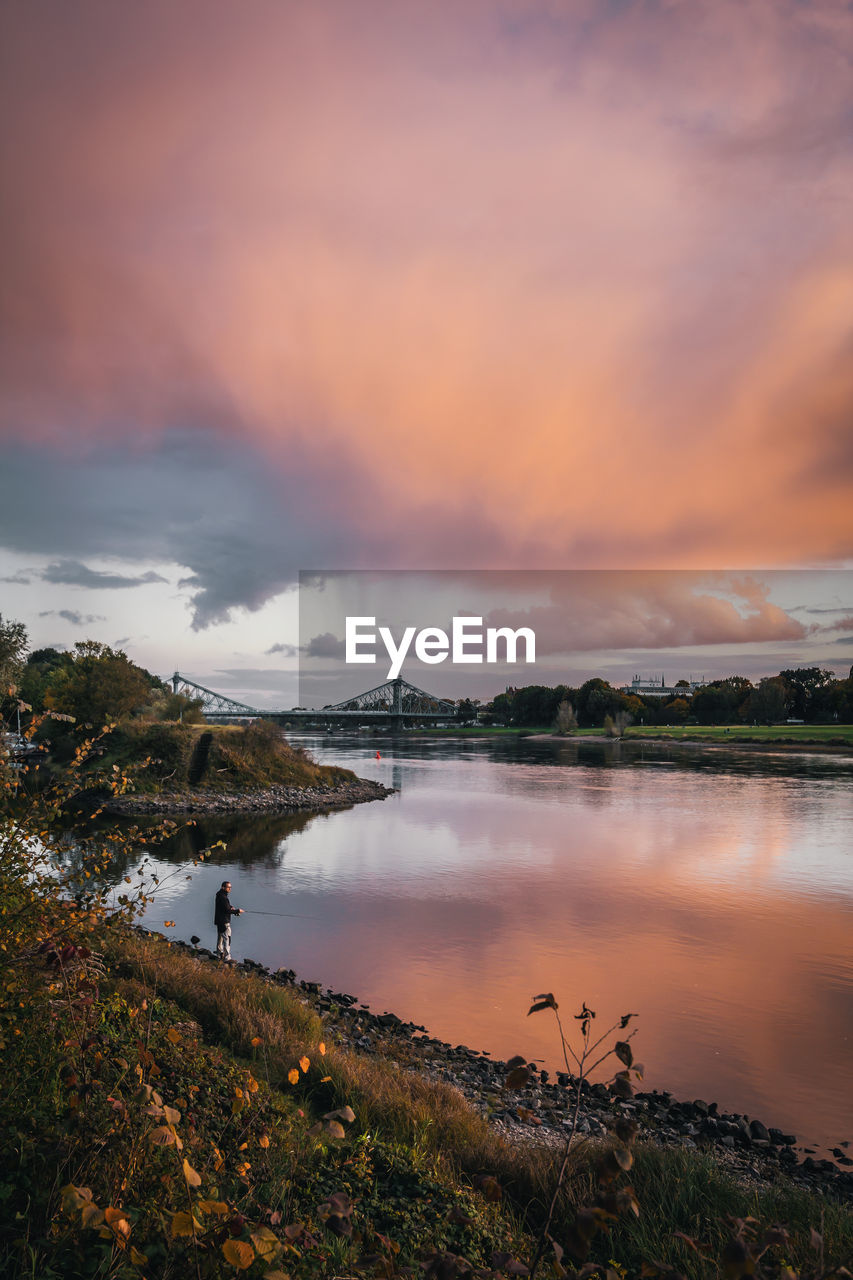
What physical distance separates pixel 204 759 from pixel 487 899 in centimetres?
3093

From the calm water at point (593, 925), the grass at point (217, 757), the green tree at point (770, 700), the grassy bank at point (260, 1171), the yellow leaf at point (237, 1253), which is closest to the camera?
the yellow leaf at point (237, 1253)

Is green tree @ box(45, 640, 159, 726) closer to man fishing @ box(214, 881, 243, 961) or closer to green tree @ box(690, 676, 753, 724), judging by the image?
man fishing @ box(214, 881, 243, 961)

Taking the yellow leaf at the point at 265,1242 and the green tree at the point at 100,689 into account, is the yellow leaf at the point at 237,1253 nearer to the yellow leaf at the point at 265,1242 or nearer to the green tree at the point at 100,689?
the yellow leaf at the point at 265,1242

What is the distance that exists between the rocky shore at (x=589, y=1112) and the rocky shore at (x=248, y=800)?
30.0m

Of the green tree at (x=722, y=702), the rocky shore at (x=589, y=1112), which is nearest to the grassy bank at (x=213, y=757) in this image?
the rocky shore at (x=589, y=1112)

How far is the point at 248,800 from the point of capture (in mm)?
42250

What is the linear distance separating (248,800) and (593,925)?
2816 centimetres

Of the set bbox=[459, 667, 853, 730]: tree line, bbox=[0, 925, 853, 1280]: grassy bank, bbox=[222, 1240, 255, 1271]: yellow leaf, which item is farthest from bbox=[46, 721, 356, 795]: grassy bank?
bbox=[459, 667, 853, 730]: tree line

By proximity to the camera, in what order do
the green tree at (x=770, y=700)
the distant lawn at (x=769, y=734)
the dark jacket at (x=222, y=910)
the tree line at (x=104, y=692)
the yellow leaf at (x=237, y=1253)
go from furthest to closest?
the green tree at (x=770, y=700), the distant lawn at (x=769, y=734), the tree line at (x=104, y=692), the dark jacket at (x=222, y=910), the yellow leaf at (x=237, y=1253)

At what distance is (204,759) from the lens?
4722 cm

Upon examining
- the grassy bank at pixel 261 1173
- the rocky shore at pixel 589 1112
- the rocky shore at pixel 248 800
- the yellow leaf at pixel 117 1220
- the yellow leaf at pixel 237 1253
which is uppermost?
the yellow leaf at pixel 237 1253

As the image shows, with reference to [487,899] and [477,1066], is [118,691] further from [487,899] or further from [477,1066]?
[477,1066]

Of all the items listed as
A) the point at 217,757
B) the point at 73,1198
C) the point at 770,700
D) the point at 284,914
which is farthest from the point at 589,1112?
the point at 770,700

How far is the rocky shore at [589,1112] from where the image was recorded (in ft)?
26.8
